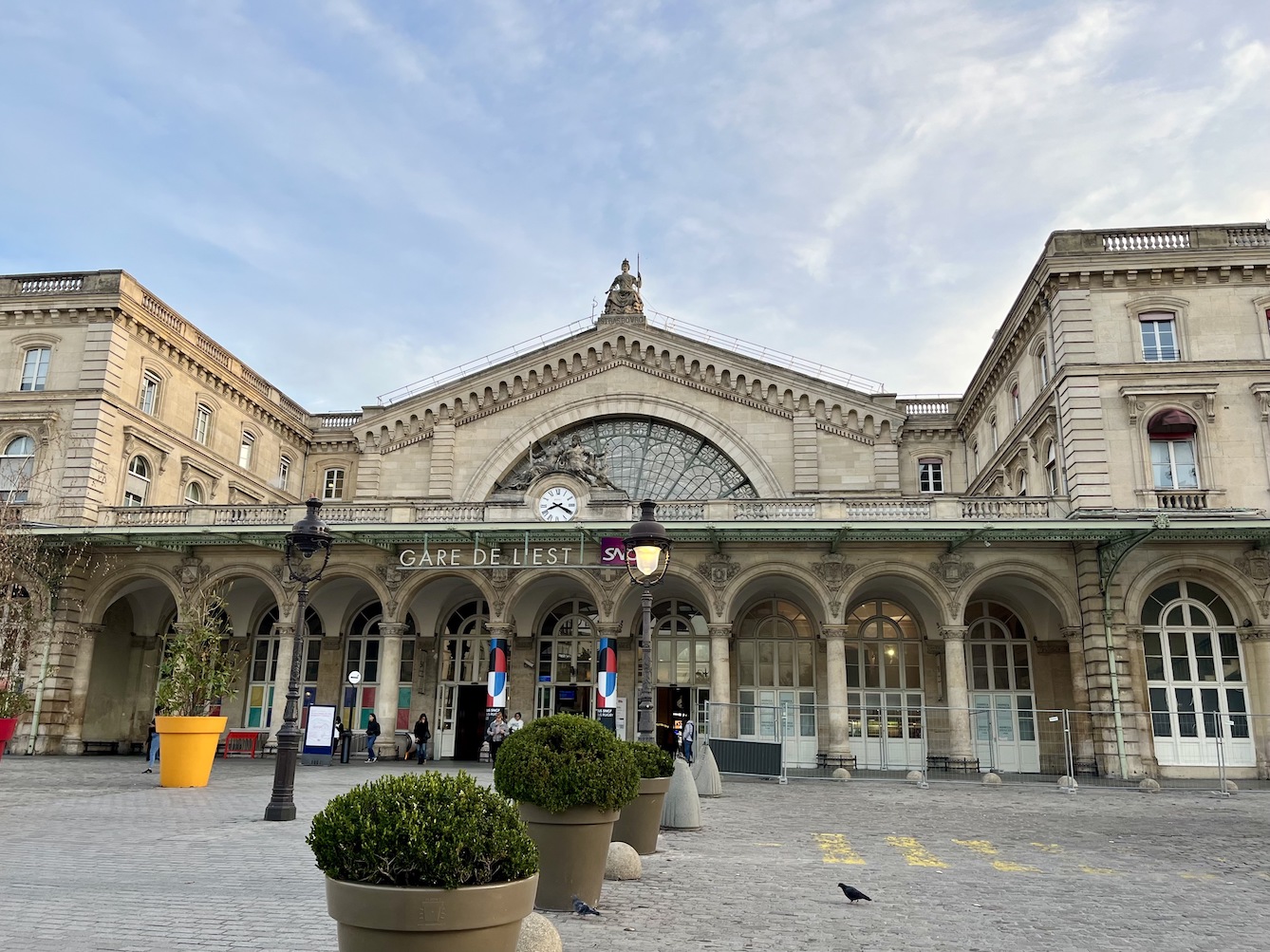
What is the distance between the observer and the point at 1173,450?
27.0 m

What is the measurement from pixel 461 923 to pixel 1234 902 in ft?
28.0

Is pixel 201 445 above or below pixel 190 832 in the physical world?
above

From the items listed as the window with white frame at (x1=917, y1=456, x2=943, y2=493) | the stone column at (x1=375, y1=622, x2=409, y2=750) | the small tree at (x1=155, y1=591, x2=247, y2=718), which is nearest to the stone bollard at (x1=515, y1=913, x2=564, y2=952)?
the small tree at (x1=155, y1=591, x2=247, y2=718)

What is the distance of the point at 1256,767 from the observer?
83.3ft

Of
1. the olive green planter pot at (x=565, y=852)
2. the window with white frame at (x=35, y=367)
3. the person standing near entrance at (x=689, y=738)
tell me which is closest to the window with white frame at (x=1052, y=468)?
the person standing near entrance at (x=689, y=738)

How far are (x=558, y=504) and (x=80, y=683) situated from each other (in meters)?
16.5

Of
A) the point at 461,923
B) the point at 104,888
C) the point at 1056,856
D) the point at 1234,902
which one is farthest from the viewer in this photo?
the point at 1056,856

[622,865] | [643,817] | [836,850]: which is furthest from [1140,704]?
[622,865]

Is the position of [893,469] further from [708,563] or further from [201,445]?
[201,445]

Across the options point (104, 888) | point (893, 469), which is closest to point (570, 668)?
point (893, 469)

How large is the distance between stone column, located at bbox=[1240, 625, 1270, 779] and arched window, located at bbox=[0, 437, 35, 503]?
37.3 m

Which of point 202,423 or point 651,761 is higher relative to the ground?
point 202,423

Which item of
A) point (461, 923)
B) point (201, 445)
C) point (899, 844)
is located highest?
point (201, 445)

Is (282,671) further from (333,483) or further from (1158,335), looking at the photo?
(1158,335)
